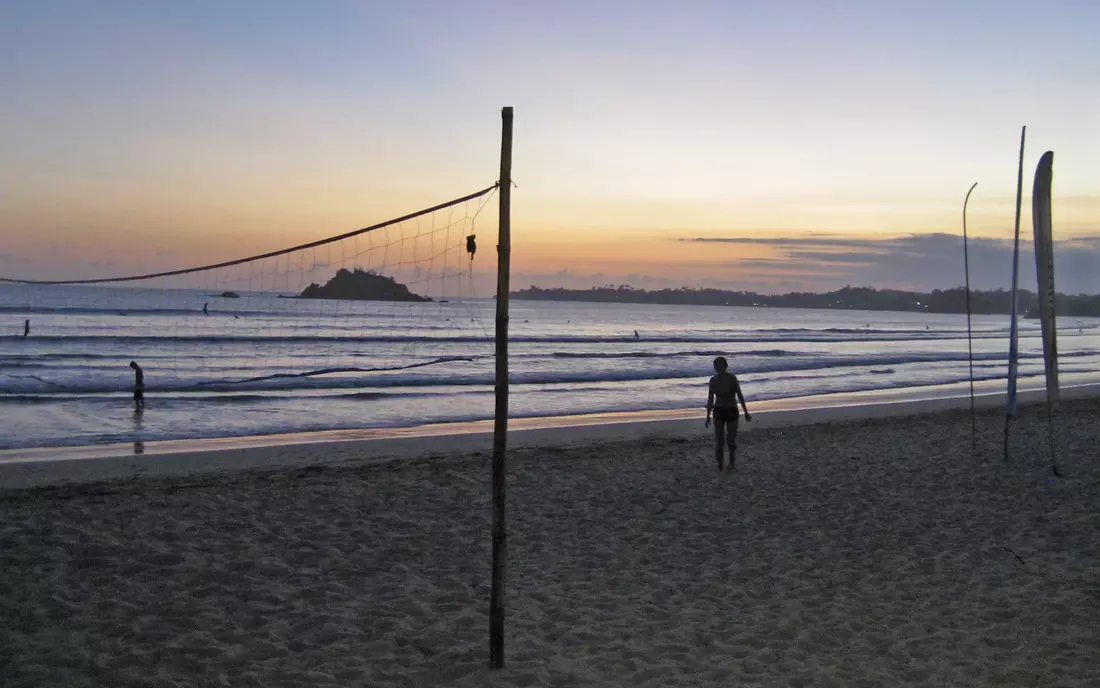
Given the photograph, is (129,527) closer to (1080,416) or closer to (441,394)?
(441,394)

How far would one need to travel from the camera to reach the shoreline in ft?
35.2

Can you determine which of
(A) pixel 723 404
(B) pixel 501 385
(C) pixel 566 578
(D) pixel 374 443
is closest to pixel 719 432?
(A) pixel 723 404

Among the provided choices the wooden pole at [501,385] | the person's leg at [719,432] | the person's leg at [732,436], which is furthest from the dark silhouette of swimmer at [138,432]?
the wooden pole at [501,385]

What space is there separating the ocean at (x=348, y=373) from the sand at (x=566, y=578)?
7.15 m

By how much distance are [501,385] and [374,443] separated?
968 centimetres

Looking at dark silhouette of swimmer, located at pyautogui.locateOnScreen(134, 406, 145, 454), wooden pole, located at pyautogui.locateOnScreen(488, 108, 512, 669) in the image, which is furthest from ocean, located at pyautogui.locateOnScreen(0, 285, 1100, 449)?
wooden pole, located at pyautogui.locateOnScreen(488, 108, 512, 669)

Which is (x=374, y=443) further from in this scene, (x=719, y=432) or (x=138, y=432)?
(x=719, y=432)

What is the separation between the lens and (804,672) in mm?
4516

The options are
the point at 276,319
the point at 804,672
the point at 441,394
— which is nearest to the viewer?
the point at 804,672

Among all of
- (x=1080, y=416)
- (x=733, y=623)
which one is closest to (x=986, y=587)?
(x=733, y=623)

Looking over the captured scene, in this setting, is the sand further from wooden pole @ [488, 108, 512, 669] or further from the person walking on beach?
the person walking on beach

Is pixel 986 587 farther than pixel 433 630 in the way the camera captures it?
Yes

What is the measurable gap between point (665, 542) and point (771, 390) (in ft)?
60.0

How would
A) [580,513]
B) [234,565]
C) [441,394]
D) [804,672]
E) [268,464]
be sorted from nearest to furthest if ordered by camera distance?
[804,672] → [234,565] → [580,513] → [268,464] → [441,394]
